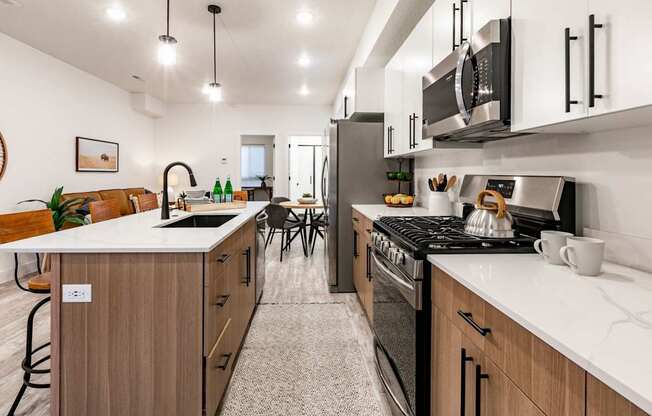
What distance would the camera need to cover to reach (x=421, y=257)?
4.60 ft

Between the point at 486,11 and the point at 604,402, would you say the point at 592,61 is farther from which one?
the point at 604,402

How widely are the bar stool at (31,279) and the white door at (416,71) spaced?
226 centimetres

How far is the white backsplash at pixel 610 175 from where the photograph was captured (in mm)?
1184

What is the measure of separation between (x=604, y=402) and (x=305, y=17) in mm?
3865

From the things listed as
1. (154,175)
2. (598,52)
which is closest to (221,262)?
(598,52)

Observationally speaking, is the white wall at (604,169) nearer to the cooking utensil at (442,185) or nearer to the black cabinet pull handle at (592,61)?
the black cabinet pull handle at (592,61)

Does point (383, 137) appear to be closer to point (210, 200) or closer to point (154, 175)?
point (210, 200)

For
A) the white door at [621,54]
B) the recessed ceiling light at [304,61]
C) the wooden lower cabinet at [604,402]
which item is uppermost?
the recessed ceiling light at [304,61]

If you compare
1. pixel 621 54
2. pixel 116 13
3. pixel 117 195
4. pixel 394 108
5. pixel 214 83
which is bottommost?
pixel 117 195

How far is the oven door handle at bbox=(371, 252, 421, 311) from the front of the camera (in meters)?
1.41

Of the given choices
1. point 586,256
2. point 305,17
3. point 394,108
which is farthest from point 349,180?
point 586,256

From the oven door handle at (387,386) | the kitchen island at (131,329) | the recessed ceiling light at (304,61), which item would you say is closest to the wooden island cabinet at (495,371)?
the oven door handle at (387,386)

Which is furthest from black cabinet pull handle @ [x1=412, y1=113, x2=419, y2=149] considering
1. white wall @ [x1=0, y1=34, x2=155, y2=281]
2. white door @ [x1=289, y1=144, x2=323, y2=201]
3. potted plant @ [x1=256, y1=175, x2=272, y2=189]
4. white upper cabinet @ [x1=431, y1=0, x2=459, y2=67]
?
potted plant @ [x1=256, y1=175, x2=272, y2=189]

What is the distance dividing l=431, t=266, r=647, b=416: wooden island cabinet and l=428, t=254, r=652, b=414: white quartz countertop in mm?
38
